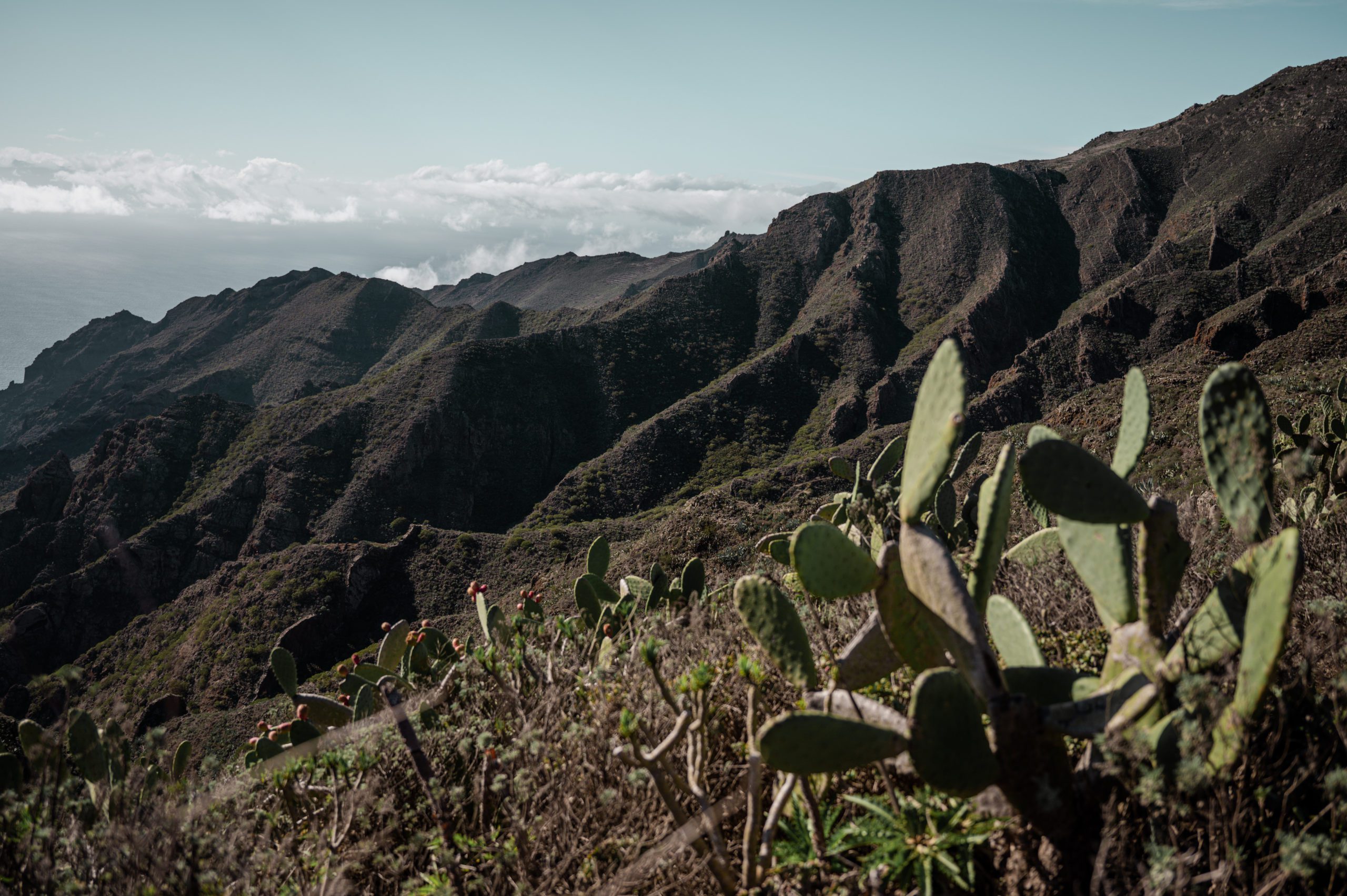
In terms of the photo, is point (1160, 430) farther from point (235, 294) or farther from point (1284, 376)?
point (235, 294)

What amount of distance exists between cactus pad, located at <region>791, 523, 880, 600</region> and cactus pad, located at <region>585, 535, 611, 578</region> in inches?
100

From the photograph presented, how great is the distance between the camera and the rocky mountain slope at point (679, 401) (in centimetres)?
2711

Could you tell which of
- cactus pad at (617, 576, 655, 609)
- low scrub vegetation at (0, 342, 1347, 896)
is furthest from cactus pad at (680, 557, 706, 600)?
low scrub vegetation at (0, 342, 1347, 896)

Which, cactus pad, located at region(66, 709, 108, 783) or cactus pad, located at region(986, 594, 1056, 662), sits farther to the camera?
cactus pad, located at region(66, 709, 108, 783)

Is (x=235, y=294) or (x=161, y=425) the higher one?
(x=235, y=294)

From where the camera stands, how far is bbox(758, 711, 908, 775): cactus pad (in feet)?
5.15

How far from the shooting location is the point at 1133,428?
226 cm

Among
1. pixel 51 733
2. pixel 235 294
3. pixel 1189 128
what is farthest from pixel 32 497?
pixel 1189 128

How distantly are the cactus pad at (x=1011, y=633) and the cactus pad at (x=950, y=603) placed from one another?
376 mm

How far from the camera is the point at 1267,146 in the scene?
45625mm

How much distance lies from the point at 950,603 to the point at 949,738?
36 centimetres

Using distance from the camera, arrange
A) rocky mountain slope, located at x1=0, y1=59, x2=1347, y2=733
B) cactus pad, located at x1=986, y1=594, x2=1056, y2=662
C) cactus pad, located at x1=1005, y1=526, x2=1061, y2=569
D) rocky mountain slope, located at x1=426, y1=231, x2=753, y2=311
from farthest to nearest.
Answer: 1. rocky mountain slope, located at x1=426, y1=231, x2=753, y2=311
2. rocky mountain slope, located at x1=0, y1=59, x2=1347, y2=733
3. cactus pad, located at x1=1005, y1=526, x2=1061, y2=569
4. cactus pad, located at x1=986, y1=594, x2=1056, y2=662

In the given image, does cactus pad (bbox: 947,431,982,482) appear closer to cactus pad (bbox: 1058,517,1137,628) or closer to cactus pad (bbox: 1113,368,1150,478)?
cactus pad (bbox: 1113,368,1150,478)

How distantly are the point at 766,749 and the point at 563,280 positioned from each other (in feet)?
405
